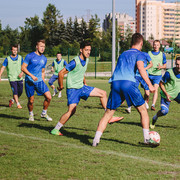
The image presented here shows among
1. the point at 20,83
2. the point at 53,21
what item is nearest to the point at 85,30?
the point at 53,21

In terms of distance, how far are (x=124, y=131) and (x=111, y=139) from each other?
85cm

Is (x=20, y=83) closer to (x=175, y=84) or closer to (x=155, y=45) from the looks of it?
(x=155, y=45)

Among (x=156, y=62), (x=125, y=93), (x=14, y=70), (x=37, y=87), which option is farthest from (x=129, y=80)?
(x=14, y=70)

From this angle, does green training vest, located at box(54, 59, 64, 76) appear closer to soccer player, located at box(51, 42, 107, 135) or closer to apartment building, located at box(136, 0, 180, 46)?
soccer player, located at box(51, 42, 107, 135)

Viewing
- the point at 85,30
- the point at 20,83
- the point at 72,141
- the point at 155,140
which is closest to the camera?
the point at 155,140

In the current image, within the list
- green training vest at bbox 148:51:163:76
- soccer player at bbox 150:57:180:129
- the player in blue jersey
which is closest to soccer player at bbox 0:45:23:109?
green training vest at bbox 148:51:163:76

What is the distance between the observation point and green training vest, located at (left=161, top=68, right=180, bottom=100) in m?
7.15

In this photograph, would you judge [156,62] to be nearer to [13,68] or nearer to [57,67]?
[13,68]

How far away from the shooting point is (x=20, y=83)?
36.8 ft

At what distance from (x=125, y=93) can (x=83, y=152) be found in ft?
4.15

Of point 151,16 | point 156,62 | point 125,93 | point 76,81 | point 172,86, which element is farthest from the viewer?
point 151,16

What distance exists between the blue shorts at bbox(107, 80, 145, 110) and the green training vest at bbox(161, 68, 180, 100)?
191 centimetres

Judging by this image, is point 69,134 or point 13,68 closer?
point 69,134

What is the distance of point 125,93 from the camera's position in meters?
5.51
